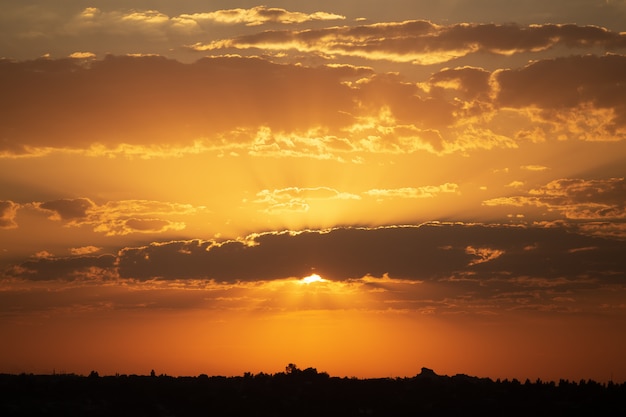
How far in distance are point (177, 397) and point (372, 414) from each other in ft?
83.2

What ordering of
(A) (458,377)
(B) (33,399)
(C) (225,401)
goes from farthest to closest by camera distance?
(A) (458,377) < (C) (225,401) < (B) (33,399)

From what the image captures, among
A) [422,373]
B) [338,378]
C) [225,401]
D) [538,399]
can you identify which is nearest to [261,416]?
[225,401]

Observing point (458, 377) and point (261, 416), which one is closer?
point (261, 416)

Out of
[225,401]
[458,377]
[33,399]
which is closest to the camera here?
[33,399]

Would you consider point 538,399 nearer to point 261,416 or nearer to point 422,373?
point 422,373

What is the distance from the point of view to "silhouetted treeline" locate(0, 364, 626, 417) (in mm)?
131625

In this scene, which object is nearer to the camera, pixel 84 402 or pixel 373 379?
pixel 84 402

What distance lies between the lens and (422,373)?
148500mm

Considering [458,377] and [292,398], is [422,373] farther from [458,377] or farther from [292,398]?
[292,398]

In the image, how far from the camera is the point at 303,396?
14025 cm

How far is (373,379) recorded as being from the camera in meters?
149

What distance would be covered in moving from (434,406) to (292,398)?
61.2 ft

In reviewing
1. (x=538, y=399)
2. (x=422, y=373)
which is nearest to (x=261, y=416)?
(x=422, y=373)

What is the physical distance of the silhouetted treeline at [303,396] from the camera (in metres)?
132
